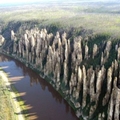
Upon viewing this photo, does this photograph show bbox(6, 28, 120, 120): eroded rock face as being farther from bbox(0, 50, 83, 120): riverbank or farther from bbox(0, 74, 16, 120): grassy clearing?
bbox(0, 74, 16, 120): grassy clearing

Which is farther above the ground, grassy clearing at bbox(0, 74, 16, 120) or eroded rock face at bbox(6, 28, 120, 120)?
eroded rock face at bbox(6, 28, 120, 120)

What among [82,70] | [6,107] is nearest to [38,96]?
[6,107]

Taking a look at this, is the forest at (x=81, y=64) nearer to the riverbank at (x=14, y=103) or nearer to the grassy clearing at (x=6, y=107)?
the riverbank at (x=14, y=103)

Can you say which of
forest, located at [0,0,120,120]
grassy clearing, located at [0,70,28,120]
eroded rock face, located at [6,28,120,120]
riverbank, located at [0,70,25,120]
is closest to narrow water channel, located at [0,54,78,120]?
grassy clearing, located at [0,70,28,120]

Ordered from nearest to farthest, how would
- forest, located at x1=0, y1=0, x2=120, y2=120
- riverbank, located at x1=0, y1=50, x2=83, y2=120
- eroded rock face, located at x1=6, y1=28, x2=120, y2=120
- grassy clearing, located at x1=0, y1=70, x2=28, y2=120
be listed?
eroded rock face, located at x1=6, y1=28, x2=120, y2=120 < forest, located at x1=0, y1=0, x2=120, y2=120 < grassy clearing, located at x1=0, y1=70, x2=28, y2=120 < riverbank, located at x1=0, y1=50, x2=83, y2=120

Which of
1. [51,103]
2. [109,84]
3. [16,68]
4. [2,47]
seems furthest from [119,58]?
[2,47]

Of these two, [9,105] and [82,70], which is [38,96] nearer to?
[9,105]

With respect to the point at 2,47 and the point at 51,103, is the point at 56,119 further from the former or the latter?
the point at 2,47
